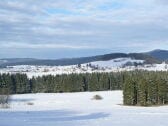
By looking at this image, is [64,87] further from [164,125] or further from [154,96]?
[164,125]

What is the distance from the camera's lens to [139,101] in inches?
4373

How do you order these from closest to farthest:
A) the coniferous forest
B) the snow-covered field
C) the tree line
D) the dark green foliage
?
the snow-covered field
the dark green foliage
the coniferous forest
the tree line

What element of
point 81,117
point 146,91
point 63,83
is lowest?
point 146,91

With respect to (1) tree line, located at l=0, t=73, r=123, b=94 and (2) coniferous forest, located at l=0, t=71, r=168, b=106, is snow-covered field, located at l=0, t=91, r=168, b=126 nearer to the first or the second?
(2) coniferous forest, located at l=0, t=71, r=168, b=106

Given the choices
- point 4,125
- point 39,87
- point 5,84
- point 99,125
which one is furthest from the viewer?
point 39,87

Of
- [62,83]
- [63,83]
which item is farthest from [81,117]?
[62,83]

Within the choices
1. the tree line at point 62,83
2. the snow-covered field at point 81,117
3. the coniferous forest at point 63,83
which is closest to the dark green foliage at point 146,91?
the snow-covered field at point 81,117

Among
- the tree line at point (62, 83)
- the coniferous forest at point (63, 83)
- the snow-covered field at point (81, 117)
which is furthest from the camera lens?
the tree line at point (62, 83)

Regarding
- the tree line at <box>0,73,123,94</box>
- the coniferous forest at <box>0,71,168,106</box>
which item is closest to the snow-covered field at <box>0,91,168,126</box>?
the coniferous forest at <box>0,71,168,106</box>

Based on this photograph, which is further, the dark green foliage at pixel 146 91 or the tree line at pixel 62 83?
the tree line at pixel 62 83

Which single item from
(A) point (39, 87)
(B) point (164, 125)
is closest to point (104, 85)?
(A) point (39, 87)

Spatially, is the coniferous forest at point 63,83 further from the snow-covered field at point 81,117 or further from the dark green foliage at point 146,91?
the snow-covered field at point 81,117

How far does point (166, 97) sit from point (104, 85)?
76.1 meters

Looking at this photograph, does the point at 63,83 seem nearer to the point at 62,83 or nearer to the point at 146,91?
the point at 62,83
